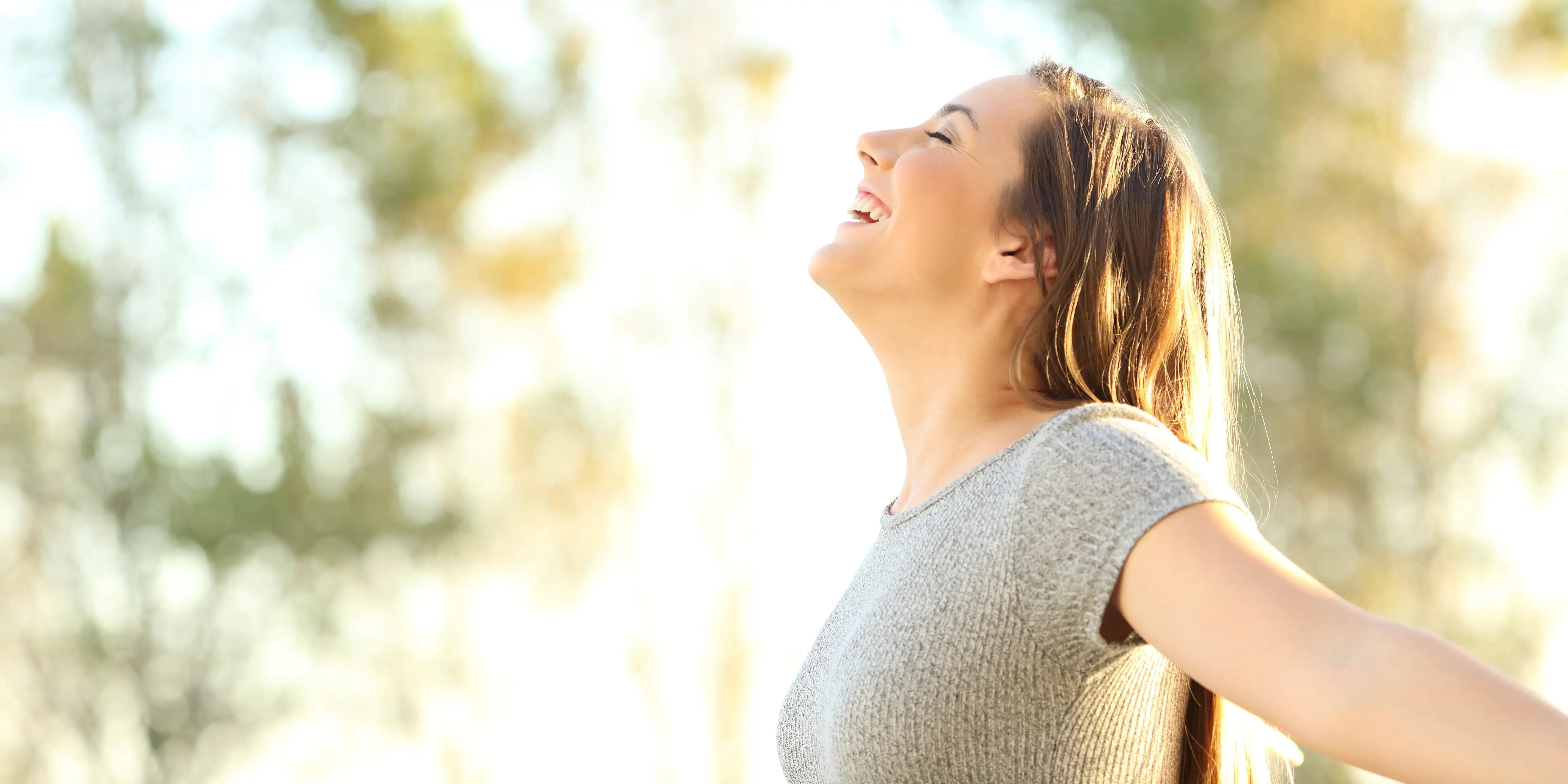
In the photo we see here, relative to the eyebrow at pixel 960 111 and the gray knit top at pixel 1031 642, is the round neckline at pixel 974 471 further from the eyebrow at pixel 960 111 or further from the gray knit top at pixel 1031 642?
the eyebrow at pixel 960 111

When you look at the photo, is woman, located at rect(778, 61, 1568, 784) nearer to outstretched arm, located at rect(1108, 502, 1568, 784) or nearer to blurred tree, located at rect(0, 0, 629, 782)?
outstretched arm, located at rect(1108, 502, 1568, 784)

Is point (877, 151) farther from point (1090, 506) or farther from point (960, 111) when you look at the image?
point (1090, 506)

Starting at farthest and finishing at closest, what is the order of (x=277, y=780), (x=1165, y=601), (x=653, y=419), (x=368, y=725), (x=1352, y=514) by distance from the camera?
(x=653, y=419) < (x=368, y=725) < (x=277, y=780) < (x=1352, y=514) < (x=1165, y=601)

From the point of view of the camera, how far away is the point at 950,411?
108cm

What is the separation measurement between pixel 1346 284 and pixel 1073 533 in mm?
5314

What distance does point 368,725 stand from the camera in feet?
21.8

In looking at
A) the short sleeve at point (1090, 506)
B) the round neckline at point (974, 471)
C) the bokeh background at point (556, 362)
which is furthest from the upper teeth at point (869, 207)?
the bokeh background at point (556, 362)

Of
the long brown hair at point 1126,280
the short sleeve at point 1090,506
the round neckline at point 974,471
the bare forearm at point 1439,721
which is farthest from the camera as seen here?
the long brown hair at point 1126,280

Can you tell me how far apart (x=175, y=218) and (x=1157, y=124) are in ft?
20.3

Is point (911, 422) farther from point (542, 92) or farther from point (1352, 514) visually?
point (542, 92)

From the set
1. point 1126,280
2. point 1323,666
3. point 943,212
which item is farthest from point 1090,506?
point 943,212

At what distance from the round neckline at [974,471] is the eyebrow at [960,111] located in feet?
0.93

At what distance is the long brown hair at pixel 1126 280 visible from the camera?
1.00 metres

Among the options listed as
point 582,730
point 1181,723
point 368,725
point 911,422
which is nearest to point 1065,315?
point 911,422
